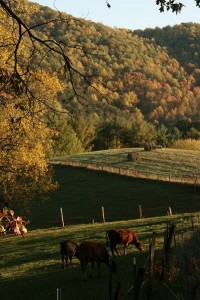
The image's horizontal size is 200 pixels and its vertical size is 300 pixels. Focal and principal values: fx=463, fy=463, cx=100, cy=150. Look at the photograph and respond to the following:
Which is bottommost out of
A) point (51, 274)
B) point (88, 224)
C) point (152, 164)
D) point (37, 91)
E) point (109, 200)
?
point (88, 224)

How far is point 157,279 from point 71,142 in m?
96.4

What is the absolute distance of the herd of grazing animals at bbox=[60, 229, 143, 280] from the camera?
15734 mm

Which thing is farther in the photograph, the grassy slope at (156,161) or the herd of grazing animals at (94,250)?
the grassy slope at (156,161)

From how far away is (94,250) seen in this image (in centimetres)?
1578

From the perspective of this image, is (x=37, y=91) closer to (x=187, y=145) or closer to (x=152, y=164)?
(x=152, y=164)

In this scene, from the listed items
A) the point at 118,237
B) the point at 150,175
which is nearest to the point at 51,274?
the point at 118,237

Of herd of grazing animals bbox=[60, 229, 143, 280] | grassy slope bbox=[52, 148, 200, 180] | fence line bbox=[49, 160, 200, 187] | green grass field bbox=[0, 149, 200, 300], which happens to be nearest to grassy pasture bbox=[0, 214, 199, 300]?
green grass field bbox=[0, 149, 200, 300]

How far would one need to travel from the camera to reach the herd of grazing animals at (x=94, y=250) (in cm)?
1573

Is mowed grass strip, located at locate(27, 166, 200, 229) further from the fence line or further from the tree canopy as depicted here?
the tree canopy

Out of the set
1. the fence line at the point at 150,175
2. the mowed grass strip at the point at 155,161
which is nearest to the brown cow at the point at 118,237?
the fence line at the point at 150,175

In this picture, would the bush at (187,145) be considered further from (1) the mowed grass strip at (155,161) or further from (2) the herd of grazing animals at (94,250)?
(2) the herd of grazing animals at (94,250)

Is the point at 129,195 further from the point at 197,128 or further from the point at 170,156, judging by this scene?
the point at 197,128

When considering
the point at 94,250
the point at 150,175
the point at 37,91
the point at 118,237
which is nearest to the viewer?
the point at 94,250

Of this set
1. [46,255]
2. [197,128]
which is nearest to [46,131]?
[46,255]
